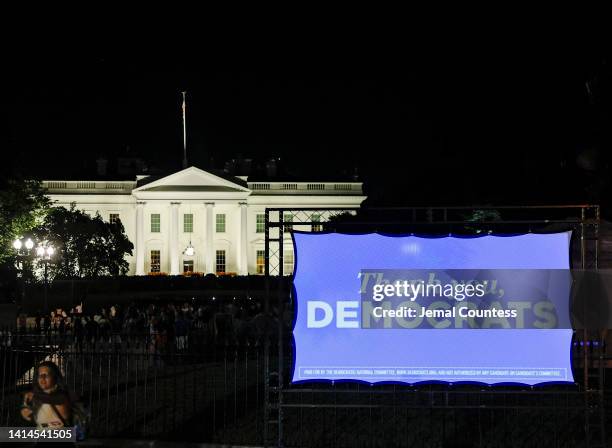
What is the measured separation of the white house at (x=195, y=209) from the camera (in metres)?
86.0

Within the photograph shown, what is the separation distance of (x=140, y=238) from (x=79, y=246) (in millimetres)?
31334

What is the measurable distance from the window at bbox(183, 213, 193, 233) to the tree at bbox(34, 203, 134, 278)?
29.0 m

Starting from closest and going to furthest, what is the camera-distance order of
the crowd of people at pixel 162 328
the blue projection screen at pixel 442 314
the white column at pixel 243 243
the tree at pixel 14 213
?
the blue projection screen at pixel 442 314 < the crowd of people at pixel 162 328 < the tree at pixel 14 213 < the white column at pixel 243 243

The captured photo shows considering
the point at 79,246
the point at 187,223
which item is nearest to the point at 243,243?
the point at 187,223

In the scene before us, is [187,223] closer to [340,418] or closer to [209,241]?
[209,241]

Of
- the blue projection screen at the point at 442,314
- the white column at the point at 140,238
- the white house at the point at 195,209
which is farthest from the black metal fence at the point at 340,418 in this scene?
the white column at the point at 140,238

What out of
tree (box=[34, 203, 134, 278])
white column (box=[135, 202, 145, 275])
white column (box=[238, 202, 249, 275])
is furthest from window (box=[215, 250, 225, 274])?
tree (box=[34, 203, 134, 278])

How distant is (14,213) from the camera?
45.1 meters

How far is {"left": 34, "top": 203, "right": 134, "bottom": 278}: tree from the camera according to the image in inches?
2162

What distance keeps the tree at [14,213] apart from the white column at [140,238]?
39.4 meters

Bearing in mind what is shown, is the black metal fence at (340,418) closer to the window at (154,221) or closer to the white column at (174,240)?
the white column at (174,240)

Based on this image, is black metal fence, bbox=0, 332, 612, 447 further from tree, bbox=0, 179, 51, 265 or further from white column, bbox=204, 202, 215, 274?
white column, bbox=204, 202, 215, 274

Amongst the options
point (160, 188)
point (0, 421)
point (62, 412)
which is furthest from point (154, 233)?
point (62, 412)

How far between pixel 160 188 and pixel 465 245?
77585 millimetres
